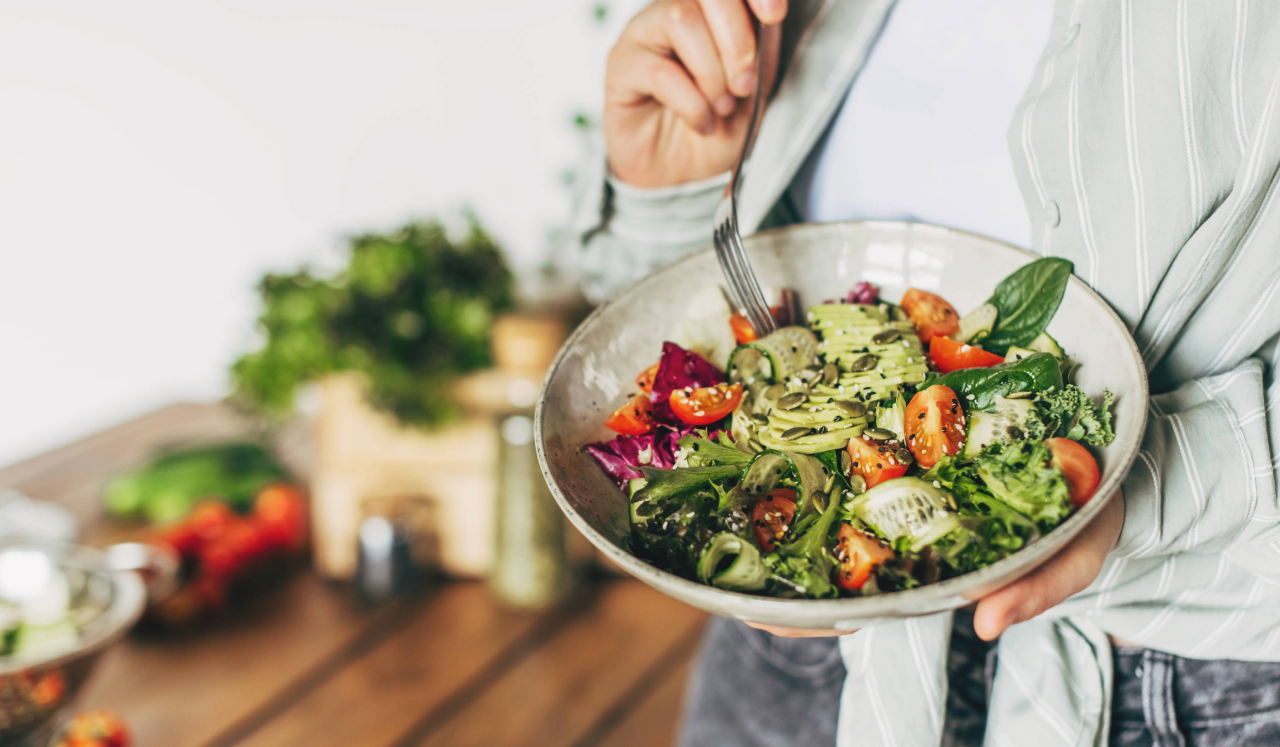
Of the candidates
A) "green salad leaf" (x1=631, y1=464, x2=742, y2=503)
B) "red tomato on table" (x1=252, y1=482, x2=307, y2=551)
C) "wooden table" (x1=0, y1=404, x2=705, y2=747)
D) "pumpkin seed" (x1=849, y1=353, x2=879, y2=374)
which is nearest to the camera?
"green salad leaf" (x1=631, y1=464, x2=742, y2=503)

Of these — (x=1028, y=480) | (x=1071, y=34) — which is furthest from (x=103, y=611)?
(x=1071, y=34)

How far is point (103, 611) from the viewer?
136 cm

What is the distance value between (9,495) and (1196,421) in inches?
91.6

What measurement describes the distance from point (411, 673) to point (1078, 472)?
141 centimetres

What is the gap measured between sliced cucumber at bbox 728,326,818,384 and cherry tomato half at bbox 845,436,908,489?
0.10 meters

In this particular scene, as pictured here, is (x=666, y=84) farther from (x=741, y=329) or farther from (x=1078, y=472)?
(x=1078, y=472)

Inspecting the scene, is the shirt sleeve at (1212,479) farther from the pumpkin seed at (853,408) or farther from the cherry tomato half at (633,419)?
the cherry tomato half at (633,419)

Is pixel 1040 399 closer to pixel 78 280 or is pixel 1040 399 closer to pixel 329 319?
pixel 329 319

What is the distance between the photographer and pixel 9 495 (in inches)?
76.7

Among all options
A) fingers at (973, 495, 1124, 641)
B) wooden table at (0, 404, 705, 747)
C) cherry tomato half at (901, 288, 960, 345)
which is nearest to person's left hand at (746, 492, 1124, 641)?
fingers at (973, 495, 1124, 641)

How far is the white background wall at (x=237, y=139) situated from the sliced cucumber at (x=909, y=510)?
1771 millimetres

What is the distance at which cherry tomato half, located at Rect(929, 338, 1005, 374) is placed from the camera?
69 centimetres

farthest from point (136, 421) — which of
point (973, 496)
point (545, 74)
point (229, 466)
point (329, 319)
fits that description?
point (973, 496)

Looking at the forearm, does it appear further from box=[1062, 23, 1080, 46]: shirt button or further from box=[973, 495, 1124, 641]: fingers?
box=[973, 495, 1124, 641]: fingers
